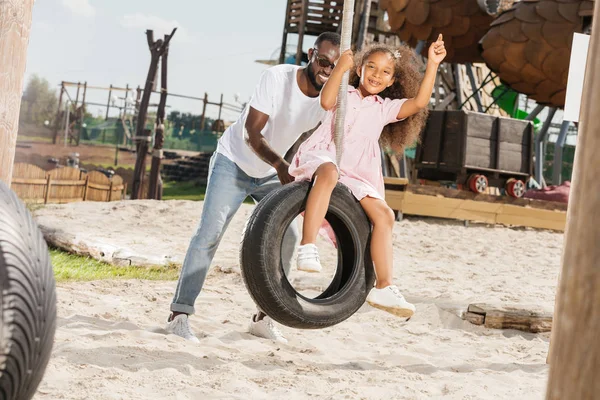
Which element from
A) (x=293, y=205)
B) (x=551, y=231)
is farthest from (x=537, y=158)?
(x=293, y=205)

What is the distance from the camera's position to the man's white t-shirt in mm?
3117

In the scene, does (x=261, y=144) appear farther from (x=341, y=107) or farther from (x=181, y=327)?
(x=181, y=327)

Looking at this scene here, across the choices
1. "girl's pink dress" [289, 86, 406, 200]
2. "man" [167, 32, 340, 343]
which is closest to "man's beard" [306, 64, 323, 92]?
"man" [167, 32, 340, 343]

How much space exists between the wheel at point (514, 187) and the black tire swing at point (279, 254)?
7.55 m

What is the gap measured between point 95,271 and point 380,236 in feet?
13.9

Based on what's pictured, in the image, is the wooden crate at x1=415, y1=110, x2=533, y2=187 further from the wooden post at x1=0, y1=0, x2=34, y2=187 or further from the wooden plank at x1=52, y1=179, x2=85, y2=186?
the wooden post at x1=0, y1=0, x2=34, y2=187

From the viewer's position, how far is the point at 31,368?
1773mm

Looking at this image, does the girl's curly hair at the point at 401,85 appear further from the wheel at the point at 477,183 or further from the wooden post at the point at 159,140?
the wooden post at the point at 159,140

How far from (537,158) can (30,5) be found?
9.18m

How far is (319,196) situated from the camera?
8.17 feet

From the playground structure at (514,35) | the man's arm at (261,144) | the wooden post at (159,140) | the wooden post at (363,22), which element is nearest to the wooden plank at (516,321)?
the man's arm at (261,144)

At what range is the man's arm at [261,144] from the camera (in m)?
2.91

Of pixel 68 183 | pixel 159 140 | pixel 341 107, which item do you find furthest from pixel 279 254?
pixel 68 183

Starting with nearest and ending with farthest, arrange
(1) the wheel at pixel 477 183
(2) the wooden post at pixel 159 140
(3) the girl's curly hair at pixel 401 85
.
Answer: (3) the girl's curly hair at pixel 401 85
(1) the wheel at pixel 477 183
(2) the wooden post at pixel 159 140
